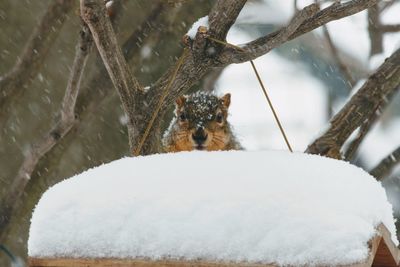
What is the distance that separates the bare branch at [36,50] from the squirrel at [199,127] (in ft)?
3.03

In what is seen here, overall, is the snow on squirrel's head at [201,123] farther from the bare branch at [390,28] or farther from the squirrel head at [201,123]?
the bare branch at [390,28]

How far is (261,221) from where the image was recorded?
1.78 meters

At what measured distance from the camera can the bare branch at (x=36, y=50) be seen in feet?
14.1

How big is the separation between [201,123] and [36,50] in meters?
1.12

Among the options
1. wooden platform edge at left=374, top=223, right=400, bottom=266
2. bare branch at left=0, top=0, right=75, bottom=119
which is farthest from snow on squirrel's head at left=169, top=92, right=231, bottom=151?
wooden platform edge at left=374, top=223, right=400, bottom=266

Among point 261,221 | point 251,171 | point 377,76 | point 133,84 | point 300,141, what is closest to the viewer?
point 261,221

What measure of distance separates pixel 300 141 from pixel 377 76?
241cm

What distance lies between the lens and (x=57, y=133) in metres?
3.73

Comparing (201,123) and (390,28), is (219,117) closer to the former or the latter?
(201,123)

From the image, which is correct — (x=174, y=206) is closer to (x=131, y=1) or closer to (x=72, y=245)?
(x=72, y=245)

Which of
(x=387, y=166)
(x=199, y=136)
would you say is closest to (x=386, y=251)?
(x=199, y=136)

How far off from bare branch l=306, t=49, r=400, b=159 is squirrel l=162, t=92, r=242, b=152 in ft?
1.46

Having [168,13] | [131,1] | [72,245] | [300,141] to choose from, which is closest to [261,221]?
[72,245]

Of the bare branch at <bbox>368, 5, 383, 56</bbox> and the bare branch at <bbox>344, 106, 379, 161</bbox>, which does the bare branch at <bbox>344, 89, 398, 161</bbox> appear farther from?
the bare branch at <bbox>368, 5, 383, 56</bbox>
